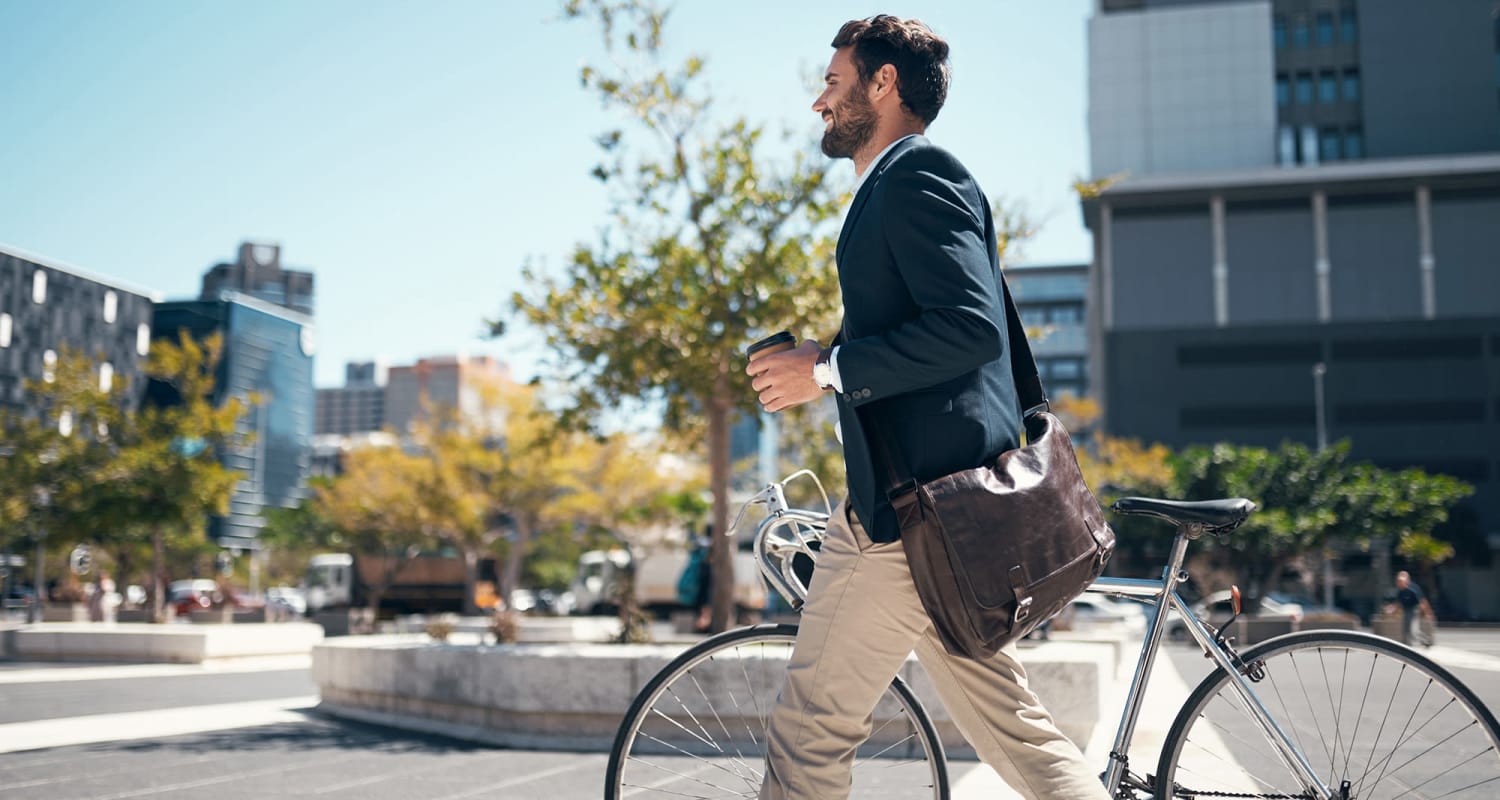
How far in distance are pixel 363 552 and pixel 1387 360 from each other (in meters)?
50.3

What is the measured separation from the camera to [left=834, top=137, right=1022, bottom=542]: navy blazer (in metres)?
2.32

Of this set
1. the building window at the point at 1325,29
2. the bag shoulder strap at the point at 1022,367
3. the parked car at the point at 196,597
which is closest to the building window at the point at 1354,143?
the building window at the point at 1325,29

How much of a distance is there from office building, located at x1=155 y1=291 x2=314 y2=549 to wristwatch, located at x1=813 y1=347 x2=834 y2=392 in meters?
135

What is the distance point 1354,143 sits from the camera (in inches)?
2633

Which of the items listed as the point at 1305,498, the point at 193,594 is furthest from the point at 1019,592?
the point at 193,594

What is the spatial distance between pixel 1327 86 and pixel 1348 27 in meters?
3.27

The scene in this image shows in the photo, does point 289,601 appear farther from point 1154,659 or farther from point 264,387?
point 264,387

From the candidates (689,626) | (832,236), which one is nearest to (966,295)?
(832,236)

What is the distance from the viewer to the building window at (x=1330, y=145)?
6744 centimetres

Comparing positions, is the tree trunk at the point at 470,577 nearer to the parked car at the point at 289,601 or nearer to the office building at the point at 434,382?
the parked car at the point at 289,601

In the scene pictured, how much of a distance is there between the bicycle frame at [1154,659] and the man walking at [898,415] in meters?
0.35

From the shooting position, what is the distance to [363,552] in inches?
1876

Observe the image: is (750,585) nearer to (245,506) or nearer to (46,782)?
(46,782)

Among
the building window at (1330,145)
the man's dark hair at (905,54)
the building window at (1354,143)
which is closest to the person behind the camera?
the man's dark hair at (905,54)
